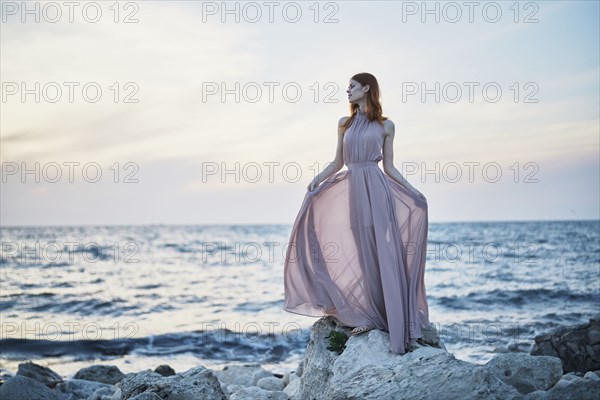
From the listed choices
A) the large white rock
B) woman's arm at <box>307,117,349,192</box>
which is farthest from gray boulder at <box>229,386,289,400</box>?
woman's arm at <box>307,117,349,192</box>

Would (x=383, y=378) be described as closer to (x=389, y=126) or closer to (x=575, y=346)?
(x=389, y=126)

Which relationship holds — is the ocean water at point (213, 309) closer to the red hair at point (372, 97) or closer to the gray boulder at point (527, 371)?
the gray boulder at point (527, 371)

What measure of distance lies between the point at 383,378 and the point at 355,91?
2.96 metres

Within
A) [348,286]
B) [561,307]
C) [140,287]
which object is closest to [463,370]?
[348,286]

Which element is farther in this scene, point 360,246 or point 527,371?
point 527,371

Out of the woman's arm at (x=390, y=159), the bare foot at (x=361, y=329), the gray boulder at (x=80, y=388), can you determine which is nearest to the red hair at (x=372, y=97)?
the woman's arm at (x=390, y=159)

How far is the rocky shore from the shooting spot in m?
5.30

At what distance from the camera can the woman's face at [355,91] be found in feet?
22.3

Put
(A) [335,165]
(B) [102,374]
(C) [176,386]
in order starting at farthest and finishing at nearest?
(B) [102,374]
(A) [335,165]
(C) [176,386]

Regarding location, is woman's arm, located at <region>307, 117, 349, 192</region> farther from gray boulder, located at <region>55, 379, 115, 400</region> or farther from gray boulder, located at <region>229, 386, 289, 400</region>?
gray boulder, located at <region>55, 379, 115, 400</region>

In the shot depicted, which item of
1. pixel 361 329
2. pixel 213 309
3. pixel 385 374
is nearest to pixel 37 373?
pixel 361 329

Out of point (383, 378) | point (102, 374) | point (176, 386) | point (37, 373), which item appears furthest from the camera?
point (102, 374)

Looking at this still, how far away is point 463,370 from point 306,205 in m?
2.48

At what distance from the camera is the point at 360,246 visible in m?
6.79
